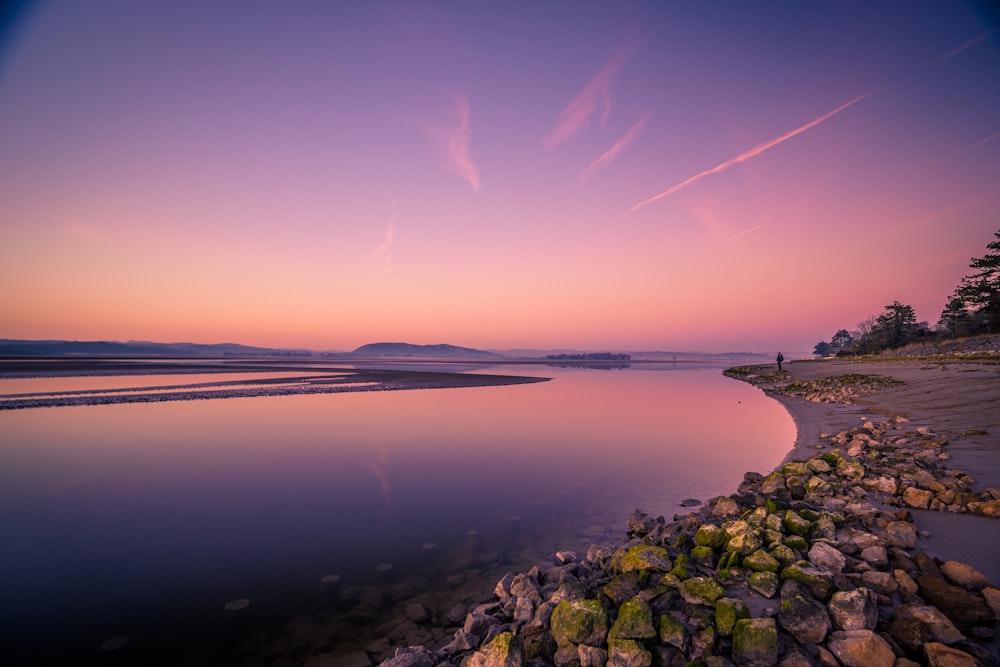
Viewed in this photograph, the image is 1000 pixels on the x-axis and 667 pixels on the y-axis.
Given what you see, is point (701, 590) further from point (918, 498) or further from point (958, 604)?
point (918, 498)

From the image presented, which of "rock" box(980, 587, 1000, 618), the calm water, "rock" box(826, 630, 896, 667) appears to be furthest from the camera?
the calm water

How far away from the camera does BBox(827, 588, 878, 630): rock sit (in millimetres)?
4340

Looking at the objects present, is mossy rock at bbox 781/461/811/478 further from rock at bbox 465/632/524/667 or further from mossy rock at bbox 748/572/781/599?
rock at bbox 465/632/524/667

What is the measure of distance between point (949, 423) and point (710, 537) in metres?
13.6

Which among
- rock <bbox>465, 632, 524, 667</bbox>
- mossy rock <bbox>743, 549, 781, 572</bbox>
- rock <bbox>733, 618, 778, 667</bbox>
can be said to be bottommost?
rock <bbox>465, 632, 524, 667</bbox>

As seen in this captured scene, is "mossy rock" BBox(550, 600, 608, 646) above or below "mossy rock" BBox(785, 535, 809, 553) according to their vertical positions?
below

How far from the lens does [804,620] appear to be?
444 centimetres

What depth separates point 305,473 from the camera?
1298cm

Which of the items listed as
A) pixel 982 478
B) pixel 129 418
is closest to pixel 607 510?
pixel 982 478

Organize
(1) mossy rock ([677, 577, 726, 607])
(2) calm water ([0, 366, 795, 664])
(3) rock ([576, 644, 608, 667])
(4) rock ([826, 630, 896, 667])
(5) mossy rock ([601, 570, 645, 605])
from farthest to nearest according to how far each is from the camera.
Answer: (2) calm water ([0, 366, 795, 664]) → (5) mossy rock ([601, 570, 645, 605]) → (1) mossy rock ([677, 577, 726, 607]) → (3) rock ([576, 644, 608, 667]) → (4) rock ([826, 630, 896, 667])

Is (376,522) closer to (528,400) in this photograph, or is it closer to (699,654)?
(699,654)

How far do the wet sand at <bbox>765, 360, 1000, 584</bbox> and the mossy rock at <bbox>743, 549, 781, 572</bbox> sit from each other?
221 cm

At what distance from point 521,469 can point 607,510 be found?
385cm

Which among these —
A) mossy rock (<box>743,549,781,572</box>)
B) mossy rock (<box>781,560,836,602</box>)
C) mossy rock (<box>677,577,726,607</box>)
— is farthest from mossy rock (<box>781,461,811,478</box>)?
mossy rock (<box>677,577,726,607</box>)
